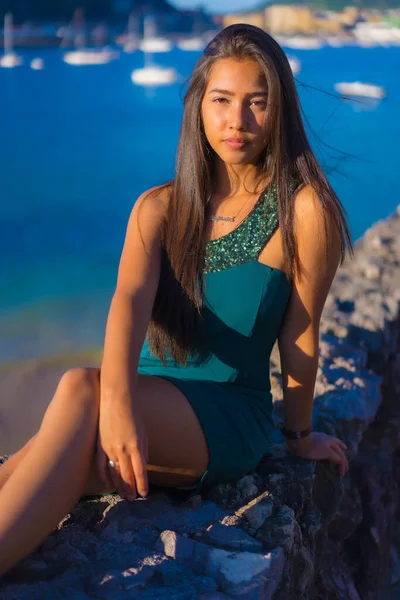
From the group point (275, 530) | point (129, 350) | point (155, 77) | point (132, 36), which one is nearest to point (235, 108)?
point (129, 350)

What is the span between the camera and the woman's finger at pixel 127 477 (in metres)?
1.76

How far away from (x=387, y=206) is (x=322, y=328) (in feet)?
48.2

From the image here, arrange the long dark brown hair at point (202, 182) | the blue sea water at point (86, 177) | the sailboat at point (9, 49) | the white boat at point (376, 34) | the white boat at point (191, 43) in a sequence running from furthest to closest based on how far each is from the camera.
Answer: the white boat at point (191, 43) → the white boat at point (376, 34) → the sailboat at point (9, 49) → the blue sea water at point (86, 177) → the long dark brown hair at point (202, 182)

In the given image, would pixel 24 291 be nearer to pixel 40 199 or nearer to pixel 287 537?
pixel 40 199

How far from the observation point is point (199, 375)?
6.90 ft

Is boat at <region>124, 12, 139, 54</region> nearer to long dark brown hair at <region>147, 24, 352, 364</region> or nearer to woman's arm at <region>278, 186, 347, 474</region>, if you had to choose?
long dark brown hair at <region>147, 24, 352, 364</region>

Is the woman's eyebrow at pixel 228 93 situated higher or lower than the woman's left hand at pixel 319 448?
higher

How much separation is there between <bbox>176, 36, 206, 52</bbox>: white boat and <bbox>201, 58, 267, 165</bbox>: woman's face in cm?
6819

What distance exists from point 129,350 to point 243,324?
0.35 meters

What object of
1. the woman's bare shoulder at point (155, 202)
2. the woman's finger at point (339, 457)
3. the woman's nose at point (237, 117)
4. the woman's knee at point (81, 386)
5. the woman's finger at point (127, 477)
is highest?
the woman's nose at point (237, 117)

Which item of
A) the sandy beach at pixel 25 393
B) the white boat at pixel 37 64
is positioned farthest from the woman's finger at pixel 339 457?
the white boat at pixel 37 64

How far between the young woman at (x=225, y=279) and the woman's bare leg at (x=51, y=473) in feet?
0.25

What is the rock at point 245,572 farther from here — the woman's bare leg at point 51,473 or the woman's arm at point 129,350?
the woman's bare leg at point 51,473

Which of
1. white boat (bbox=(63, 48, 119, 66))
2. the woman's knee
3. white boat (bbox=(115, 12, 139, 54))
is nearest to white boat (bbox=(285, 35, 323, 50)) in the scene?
white boat (bbox=(115, 12, 139, 54))
